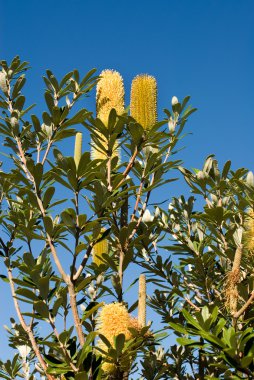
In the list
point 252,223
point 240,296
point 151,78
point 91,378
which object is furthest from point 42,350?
point 151,78

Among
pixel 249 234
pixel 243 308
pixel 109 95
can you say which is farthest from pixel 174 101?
pixel 243 308

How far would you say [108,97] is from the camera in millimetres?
2764

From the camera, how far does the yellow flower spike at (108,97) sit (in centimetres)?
272

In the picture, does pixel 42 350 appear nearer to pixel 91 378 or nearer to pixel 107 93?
pixel 91 378

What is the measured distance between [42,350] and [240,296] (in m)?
1.35

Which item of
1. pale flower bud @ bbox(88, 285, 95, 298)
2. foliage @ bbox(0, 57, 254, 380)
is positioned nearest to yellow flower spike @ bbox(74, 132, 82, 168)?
foliage @ bbox(0, 57, 254, 380)

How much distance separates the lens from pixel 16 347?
12.6ft

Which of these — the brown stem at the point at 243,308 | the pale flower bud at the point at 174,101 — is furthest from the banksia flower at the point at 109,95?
the brown stem at the point at 243,308

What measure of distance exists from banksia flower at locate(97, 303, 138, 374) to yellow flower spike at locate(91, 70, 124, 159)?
2.58 feet

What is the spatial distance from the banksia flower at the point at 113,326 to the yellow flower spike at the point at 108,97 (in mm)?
786

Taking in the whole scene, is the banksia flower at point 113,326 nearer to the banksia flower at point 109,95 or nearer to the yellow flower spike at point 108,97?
the yellow flower spike at point 108,97

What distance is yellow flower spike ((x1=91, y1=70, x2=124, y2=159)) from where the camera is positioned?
2723 mm

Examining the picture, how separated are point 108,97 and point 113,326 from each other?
1.17 metres

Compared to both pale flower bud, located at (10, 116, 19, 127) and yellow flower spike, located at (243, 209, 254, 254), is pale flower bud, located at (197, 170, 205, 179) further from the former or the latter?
pale flower bud, located at (10, 116, 19, 127)
